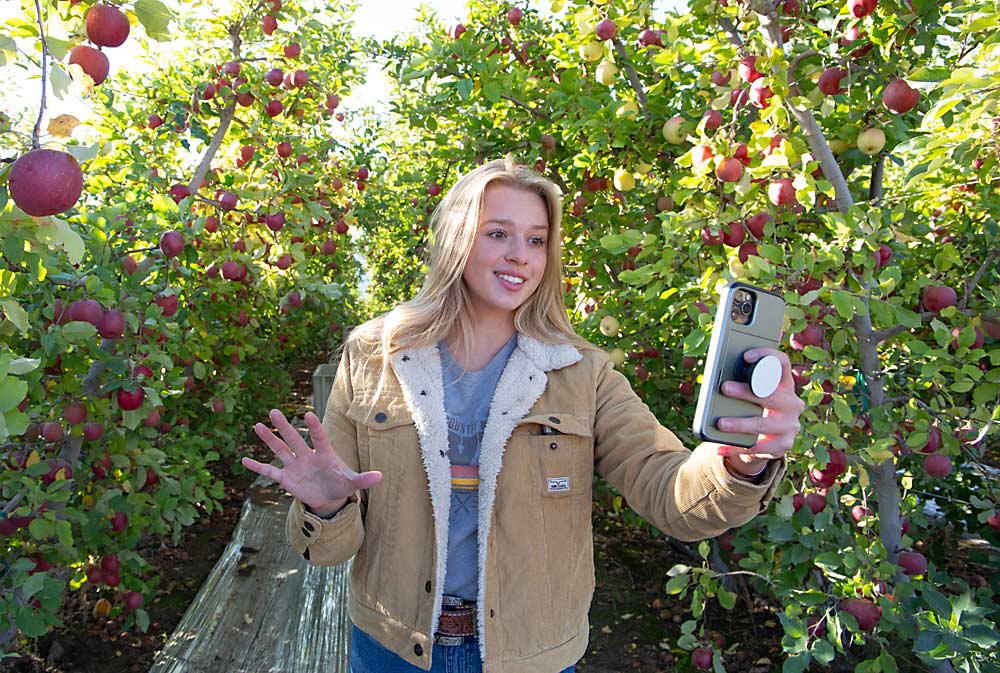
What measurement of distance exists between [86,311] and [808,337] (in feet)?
6.62

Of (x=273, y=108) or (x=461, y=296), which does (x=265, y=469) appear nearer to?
(x=461, y=296)

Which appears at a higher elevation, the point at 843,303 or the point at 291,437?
the point at 843,303

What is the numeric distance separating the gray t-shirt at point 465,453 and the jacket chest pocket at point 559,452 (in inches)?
4.4

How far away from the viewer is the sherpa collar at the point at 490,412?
1259mm

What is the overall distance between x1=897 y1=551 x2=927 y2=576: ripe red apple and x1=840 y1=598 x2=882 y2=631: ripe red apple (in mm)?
157

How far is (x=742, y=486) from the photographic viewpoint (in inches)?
40.4

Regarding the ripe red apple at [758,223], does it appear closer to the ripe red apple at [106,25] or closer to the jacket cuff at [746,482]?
the jacket cuff at [746,482]

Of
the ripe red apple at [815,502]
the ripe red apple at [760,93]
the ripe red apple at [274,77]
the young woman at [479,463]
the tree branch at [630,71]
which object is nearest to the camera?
the young woman at [479,463]

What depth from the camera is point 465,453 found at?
4.42 feet

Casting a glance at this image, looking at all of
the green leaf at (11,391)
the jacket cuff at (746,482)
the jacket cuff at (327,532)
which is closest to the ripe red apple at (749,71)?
the jacket cuff at (746,482)

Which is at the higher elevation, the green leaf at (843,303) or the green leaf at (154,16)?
the green leaf at (154,16)

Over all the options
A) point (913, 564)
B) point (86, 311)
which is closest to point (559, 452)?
point (913, 564)

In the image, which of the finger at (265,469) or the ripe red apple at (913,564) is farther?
the ripe red apple at (913,564)

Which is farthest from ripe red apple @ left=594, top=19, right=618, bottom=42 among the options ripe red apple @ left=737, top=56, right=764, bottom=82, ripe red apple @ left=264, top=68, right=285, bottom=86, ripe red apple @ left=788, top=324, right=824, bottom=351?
ripe red apple @ left=264, top=68, right=285, bottom=86
